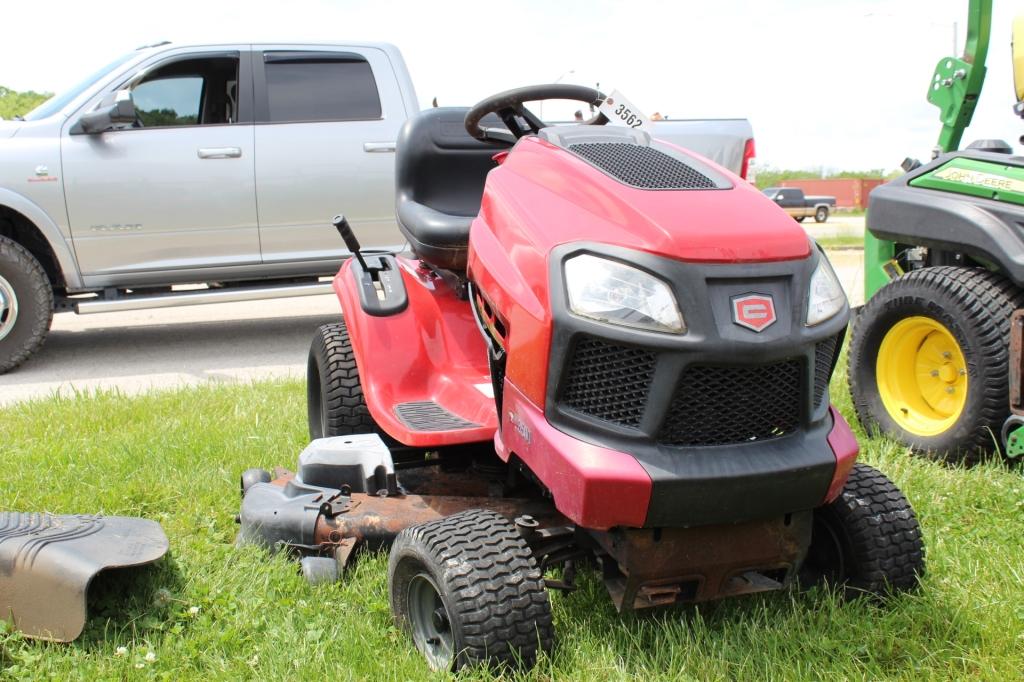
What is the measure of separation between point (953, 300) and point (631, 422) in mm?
2059

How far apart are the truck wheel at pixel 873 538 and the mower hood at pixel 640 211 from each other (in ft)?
2.39

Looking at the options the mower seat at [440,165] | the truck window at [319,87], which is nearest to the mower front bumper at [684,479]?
the mower seat at [440,165]

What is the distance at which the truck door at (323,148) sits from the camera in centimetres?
661

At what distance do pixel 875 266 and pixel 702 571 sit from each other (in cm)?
269

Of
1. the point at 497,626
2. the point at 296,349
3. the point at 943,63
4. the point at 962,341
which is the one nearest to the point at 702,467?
the point at 497,626

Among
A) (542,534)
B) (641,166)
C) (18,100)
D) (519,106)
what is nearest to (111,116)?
(519,106)

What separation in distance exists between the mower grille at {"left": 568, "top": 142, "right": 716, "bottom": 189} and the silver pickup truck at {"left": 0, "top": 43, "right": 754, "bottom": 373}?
14.6 ft

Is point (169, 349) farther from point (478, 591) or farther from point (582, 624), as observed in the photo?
point (478, 591)

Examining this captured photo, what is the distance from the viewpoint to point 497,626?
2125 millimetres

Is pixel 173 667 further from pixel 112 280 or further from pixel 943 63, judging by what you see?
pixel 112 280

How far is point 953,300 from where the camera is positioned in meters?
3.61

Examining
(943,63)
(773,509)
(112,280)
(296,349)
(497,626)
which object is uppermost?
(943,63)

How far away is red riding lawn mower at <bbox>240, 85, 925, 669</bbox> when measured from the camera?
206 cm

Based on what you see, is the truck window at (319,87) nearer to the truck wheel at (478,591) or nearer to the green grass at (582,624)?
the green grass at (582,624)
